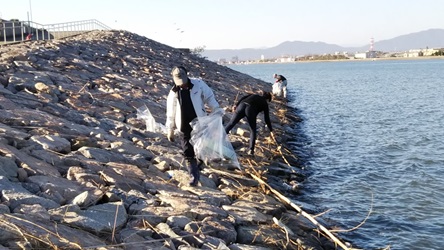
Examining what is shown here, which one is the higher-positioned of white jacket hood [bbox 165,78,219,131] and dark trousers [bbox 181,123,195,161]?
white jacket hood [bbox 165,78,219,131]

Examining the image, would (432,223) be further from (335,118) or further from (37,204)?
(335,118)

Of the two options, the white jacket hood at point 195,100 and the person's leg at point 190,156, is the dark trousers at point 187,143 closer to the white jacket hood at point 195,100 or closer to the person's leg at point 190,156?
the person's leg at point 190,156

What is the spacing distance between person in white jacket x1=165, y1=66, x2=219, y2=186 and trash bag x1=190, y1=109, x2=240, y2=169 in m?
0.11

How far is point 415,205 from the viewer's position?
8.78 meters

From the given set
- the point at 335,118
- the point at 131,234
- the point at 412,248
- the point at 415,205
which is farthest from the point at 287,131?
the point at 131,234

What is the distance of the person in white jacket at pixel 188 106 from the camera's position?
20.9 ft

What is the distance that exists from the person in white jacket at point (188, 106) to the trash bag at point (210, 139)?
108 mm

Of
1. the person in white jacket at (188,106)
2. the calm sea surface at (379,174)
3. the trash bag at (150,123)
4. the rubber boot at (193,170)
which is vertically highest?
the person in white jacket at (188,106)

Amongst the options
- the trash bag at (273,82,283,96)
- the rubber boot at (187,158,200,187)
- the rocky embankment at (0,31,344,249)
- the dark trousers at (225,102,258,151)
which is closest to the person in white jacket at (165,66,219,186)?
the rubber boot at (187,158,200,187)

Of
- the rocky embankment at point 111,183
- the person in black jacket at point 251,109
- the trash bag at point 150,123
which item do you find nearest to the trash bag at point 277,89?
the rocky embankment at point 111,183

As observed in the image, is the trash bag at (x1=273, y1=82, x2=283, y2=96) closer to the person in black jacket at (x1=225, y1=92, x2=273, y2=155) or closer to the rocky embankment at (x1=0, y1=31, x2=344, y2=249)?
the rocky embankment at (x1=0, y1=31, x2=344, y2=249)

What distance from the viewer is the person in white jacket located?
6371 millimetres

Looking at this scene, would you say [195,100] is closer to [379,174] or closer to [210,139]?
[210,139]

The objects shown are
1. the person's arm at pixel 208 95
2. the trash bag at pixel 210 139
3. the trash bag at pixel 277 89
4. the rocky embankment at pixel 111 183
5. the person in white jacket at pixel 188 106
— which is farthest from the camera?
the trash bag at pixel 277 89
